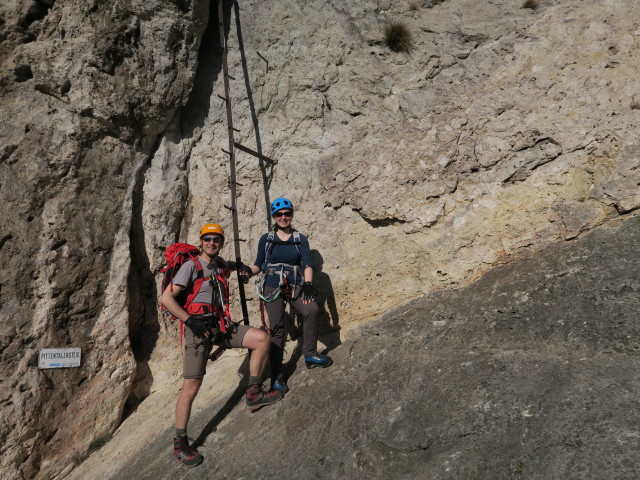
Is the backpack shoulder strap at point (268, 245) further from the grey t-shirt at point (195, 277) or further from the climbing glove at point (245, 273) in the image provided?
the grey t-shirt at point (195, 277)

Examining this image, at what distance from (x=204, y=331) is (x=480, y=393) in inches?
129

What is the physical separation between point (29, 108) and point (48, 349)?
13.3 ft

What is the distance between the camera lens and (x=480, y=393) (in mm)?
4496

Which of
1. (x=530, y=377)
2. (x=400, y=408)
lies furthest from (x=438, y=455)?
(x=530, y=377)

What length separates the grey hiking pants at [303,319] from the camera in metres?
5.98

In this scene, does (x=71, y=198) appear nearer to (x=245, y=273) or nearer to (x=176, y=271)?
(x=176, y=271)

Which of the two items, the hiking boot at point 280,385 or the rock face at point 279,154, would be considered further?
the rock face at point 279,154

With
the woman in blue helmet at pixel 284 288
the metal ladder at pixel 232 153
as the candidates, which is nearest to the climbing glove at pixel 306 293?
the woman in blue helmet at pixel 284 288

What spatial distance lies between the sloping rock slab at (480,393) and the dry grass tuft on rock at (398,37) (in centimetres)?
466

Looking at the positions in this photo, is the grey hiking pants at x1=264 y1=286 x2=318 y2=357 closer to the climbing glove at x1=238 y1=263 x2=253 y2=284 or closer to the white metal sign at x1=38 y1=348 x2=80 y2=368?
the climbing glove at x1=238 y1=263 x2=253 y2=284

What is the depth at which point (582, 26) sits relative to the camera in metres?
6.96

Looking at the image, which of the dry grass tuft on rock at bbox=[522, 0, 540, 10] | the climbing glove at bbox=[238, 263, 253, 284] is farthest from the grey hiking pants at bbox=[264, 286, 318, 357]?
the dry grass tuft on rock at bbox=[522, 0, 540, 10]

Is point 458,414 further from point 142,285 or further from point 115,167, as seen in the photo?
point 115,167

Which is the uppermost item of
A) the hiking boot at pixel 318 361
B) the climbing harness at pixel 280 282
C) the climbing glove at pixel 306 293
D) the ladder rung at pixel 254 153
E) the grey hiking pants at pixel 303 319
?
the ladder rung at pixel 254 153
